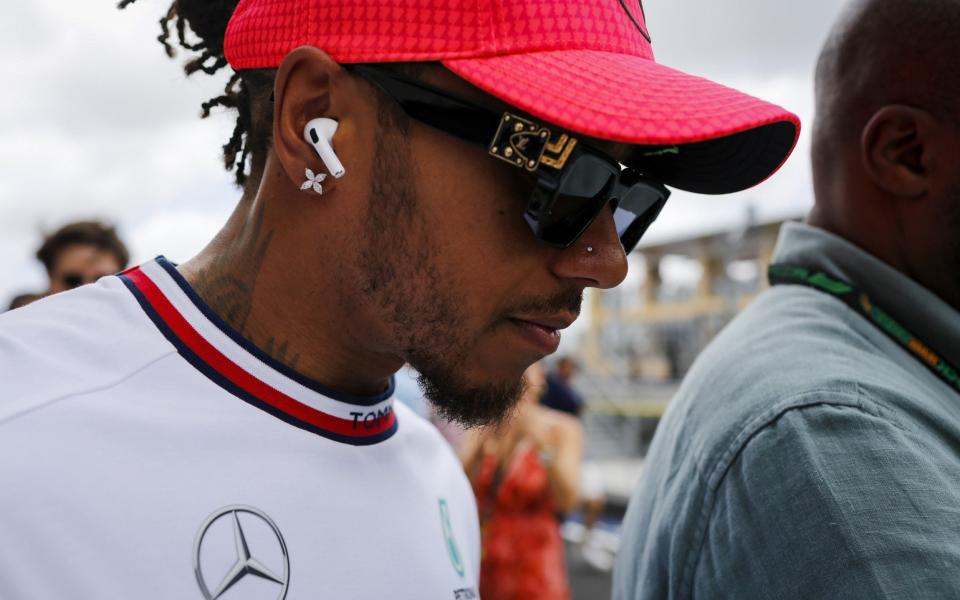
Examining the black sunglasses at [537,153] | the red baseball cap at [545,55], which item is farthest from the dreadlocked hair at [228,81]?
the black sunglasses at [537,153]

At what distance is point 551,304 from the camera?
1.30 meters

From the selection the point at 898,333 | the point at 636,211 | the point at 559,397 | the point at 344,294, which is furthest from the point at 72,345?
the point at 559,397

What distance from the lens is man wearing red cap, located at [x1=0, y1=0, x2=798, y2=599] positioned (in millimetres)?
1063

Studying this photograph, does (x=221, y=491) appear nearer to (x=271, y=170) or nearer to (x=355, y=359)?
(x=355, y=359)

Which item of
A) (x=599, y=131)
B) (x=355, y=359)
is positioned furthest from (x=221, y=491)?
(x=599, y=131)

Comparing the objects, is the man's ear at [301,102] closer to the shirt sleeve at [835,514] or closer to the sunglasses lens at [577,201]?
the sunglasses lens at [577,201]

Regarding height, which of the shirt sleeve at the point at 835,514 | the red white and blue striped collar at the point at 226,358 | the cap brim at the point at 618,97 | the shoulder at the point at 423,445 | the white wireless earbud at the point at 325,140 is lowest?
the shoulder at the point at 423,445

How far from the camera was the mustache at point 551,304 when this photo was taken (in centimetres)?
128

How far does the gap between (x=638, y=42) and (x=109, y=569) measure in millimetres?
1144

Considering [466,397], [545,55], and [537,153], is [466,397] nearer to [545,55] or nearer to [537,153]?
[537,153]

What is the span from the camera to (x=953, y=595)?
105 cm

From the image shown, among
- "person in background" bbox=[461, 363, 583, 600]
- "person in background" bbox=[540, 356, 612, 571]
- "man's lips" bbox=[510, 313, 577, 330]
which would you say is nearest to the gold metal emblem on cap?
"man's lips" bbox=[510, 313, 577, 330]

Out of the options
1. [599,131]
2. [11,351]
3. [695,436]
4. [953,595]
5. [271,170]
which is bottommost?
[695,436]

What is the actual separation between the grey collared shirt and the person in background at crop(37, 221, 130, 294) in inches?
134
